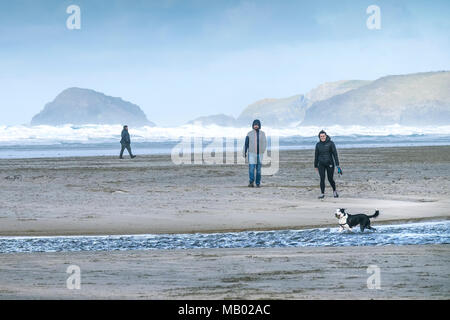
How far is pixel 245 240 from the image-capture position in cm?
1200

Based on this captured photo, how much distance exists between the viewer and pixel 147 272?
899 centimetres

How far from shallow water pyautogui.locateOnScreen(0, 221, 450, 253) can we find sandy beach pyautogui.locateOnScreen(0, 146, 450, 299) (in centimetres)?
58

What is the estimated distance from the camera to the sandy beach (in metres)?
7.92

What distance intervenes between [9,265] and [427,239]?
6.08 metres

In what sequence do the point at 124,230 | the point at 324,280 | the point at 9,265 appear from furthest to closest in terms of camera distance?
the point at 124,230 < the point at 9,265 < the point at 324,280

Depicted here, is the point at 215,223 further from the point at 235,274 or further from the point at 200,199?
the point at 235,274

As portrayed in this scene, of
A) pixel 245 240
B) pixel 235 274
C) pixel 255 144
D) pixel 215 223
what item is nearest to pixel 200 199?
pixel 255 144

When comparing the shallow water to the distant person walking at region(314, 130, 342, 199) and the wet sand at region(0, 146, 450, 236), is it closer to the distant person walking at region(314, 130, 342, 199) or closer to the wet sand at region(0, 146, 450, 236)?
the wet sand at region(0, 146, 450, 236)

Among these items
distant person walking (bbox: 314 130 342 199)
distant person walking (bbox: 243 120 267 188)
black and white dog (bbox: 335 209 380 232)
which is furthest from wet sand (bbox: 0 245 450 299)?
distant person walking (bbox: 243 120 267 188)

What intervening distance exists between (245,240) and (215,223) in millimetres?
2185

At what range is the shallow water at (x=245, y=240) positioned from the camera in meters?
11.4

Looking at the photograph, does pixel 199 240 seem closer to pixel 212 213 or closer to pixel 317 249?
pixel 317 249

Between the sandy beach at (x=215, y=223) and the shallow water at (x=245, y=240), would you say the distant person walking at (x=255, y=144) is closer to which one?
the sandy beach at (x=215, y=223)
